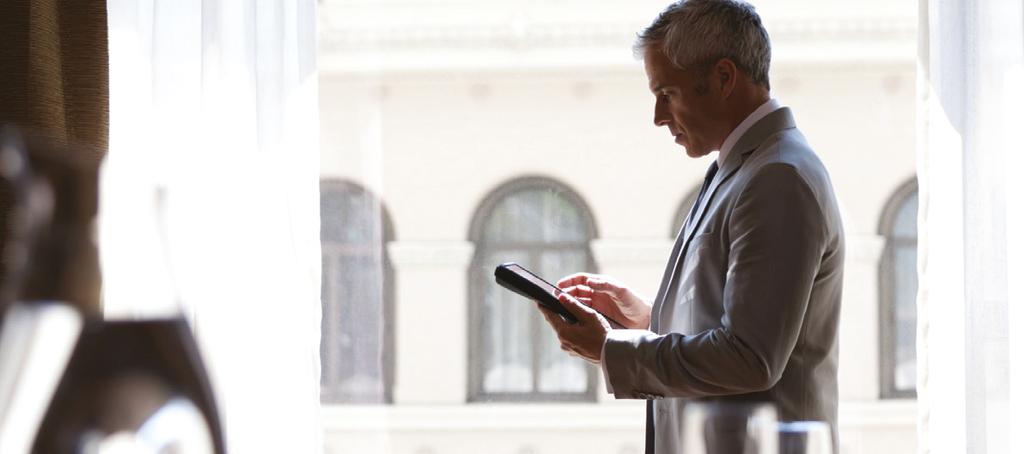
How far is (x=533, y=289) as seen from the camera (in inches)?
44.9

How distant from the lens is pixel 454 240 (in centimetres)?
493

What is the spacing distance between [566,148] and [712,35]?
3.91m

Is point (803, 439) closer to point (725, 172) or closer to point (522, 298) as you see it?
point (725, 172)

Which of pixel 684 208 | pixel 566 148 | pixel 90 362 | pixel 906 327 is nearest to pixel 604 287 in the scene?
pixel 90 362

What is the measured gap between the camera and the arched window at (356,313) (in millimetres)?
1887

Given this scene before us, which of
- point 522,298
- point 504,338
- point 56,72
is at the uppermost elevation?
point 56,72

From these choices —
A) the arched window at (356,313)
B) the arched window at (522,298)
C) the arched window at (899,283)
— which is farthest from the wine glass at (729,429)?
the arched window at (522,298)

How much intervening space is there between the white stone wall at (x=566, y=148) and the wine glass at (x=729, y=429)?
2.85 metres

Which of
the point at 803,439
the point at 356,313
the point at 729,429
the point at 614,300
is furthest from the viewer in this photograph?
the point at 356,313

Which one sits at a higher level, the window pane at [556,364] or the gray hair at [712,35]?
the gray hair at [712,35]

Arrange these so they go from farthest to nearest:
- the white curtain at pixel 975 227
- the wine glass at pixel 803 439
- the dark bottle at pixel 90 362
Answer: the white curtain at pixel 975 227 < the wine glass at pixel 803 439 < the dark bottle at pixel 90 362

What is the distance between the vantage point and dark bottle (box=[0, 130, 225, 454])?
202 mm

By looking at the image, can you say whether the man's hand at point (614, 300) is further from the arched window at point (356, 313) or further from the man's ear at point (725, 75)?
the arched window at point (356, 313)

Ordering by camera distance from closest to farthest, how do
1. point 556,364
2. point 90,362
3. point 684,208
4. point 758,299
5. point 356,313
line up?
point 90,362
point 758,299
point 356,313
point 684,208
point 556,364
